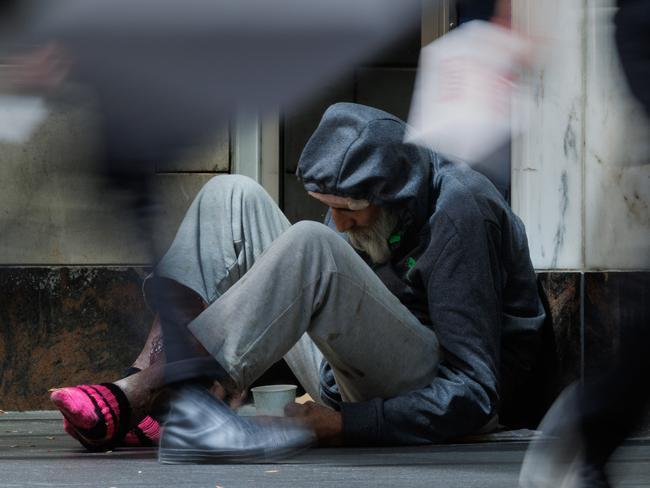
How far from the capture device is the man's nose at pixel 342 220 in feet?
12.9

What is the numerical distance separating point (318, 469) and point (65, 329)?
2.51 m

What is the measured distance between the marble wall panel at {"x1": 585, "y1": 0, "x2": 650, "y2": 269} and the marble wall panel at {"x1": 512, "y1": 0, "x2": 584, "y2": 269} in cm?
4

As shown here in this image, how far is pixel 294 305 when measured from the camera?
3.45 metres

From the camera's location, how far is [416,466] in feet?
10.9

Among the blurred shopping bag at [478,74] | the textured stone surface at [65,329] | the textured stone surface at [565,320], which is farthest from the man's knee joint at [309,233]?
the textured stone surface at [65,329]

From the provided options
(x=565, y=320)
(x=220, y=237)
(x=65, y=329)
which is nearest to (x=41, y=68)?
(x=220, y=237)

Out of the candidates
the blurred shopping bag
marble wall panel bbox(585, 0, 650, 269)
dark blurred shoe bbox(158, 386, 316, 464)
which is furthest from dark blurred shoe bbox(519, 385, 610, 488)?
marble wall panel bbox(585, 0, 650, 269)

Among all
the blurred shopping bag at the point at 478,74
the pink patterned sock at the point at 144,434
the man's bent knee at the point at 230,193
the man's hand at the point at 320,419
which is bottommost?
the pink patterned sock at the point at 144,434

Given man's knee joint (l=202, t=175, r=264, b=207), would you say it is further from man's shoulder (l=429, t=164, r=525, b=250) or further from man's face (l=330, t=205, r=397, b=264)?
man's shoulder (l=429, t=164, r=525, b=250)

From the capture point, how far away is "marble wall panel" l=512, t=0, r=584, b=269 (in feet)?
15.1

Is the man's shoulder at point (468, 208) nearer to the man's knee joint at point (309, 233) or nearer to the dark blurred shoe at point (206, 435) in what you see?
the man's knee joint at point (309, 233)

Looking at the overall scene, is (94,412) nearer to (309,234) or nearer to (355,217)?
(309,234)

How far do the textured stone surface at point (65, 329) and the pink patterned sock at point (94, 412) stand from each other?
6.03ft

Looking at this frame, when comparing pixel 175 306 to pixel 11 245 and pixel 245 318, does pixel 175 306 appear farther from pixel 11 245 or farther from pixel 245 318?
pixel 11 245
